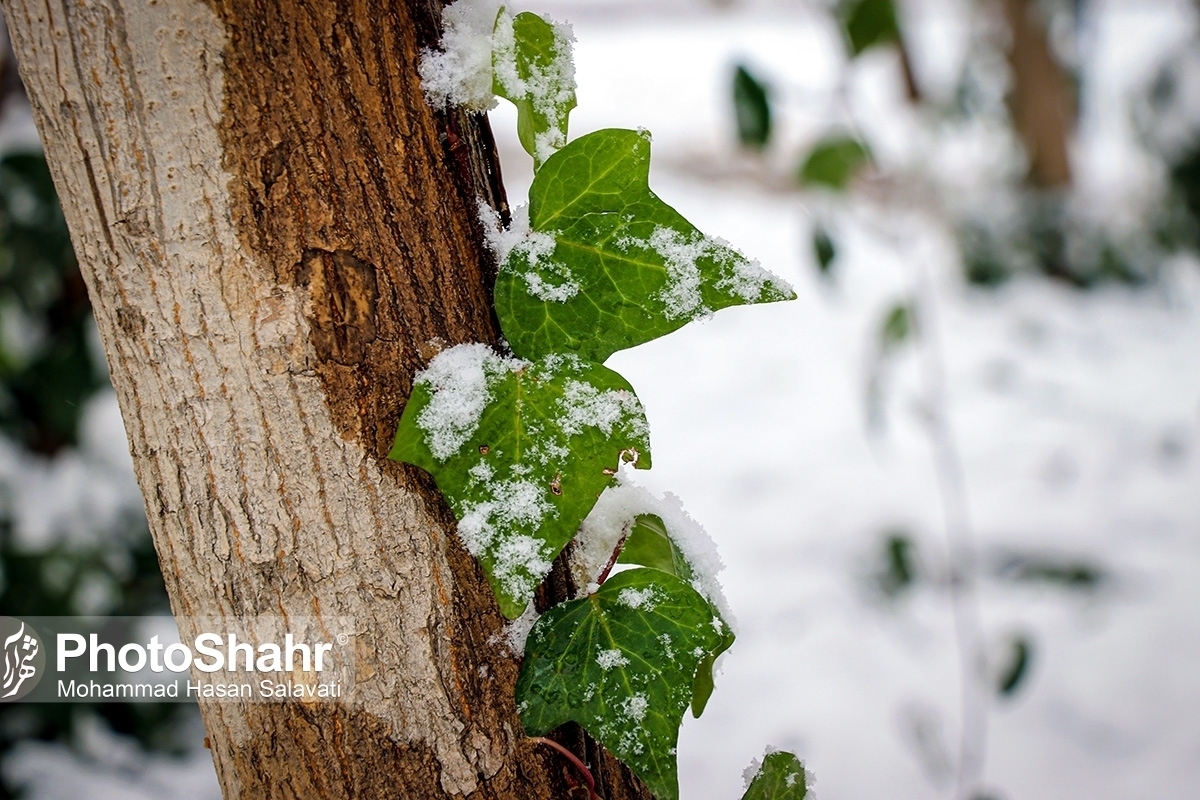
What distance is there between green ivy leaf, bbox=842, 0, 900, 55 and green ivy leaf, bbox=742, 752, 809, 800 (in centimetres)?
90

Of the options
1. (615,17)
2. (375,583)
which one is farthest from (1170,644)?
(615,17)

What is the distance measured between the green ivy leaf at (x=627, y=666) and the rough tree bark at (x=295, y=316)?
0.02 m

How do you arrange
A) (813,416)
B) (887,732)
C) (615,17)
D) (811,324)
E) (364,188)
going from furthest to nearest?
1. (615,17)
2. (811,324)
3. (813,416)
4. (887,732)
5. (364,188)

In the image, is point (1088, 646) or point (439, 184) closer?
point (439, 184)

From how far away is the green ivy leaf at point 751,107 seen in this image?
1.17 m

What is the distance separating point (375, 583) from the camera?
0.39 metres

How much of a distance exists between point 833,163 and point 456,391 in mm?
1001

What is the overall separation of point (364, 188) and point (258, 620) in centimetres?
21

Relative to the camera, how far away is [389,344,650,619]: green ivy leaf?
1.22 feet

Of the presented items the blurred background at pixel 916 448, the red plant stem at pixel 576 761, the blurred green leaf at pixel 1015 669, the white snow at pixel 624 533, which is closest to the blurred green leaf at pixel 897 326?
the blurred background at pixel 916 448

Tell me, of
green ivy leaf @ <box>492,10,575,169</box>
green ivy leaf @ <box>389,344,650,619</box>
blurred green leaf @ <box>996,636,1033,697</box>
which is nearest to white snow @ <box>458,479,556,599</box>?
green ivy leaf @ <box>389,344,650,619</box>

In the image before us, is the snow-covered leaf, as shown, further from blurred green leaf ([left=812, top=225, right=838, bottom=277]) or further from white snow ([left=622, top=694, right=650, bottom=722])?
blurred green leaf ([left=812, top=225, right=838, bottom=277])

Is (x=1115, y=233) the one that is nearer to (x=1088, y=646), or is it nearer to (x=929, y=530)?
(x=929, y=530)

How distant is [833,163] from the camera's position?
1.23m
